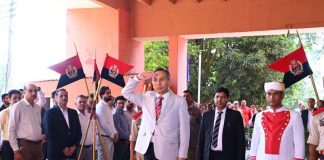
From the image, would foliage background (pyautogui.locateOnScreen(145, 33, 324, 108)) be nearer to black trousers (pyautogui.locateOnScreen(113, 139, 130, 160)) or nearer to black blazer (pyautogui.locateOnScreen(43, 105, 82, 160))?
black trousers (pyautogui.locateOnScreen(113, 139, 130, 160))

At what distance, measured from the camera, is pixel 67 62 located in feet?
23.2

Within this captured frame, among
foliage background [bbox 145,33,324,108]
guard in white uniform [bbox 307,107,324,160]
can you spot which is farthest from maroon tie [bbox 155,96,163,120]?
foliage background [bbox 145,33,324,108]

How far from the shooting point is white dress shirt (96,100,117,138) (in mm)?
7926

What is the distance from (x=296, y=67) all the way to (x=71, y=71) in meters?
3.25

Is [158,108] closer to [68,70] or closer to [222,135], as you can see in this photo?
[222,135]

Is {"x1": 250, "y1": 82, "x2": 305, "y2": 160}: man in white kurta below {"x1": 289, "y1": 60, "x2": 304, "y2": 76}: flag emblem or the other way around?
below

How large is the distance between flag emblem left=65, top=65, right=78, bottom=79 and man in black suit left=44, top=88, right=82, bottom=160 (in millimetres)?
680

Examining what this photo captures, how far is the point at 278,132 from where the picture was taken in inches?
190

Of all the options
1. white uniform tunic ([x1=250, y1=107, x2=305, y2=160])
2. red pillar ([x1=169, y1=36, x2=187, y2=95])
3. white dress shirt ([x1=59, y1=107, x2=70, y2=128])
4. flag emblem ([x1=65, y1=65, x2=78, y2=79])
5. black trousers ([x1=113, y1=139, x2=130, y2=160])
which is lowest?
black trousers ([x1=113, y1=139, x2=130, y2=160])

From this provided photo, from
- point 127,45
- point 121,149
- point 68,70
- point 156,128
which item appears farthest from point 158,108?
point 127,45

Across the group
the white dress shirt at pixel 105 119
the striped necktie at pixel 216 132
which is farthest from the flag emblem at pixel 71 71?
the striped necktie at pixel 216 132

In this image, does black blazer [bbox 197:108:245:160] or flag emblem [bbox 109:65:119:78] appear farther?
flag emblem [bbox 109:65:119:78]

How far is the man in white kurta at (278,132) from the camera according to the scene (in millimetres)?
4754

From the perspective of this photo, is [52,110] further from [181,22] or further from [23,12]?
[23,12]
